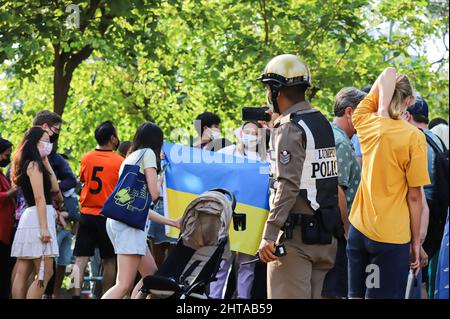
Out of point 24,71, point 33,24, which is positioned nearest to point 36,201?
point 33,24

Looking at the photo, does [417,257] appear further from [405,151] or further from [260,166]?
[260,166]

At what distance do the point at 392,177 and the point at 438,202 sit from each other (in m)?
1.46

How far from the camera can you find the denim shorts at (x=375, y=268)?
22.6ft

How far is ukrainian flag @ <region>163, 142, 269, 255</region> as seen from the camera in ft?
32.7

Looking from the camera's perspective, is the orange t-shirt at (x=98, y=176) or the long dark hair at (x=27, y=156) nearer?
the long dark hair at (x=27, y=156)

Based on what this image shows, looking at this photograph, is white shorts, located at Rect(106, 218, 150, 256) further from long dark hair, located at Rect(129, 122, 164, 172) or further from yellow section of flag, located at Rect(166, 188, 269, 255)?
yellow section of flag, located at Rect(166, 188, 269, 255)

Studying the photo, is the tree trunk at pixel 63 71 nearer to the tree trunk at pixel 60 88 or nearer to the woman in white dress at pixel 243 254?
the tree trunk at pixel 60 88

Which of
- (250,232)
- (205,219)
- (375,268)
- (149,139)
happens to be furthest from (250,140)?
(375,268)

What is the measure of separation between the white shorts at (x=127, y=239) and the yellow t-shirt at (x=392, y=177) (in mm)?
2467

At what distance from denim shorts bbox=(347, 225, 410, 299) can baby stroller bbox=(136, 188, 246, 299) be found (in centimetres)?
124

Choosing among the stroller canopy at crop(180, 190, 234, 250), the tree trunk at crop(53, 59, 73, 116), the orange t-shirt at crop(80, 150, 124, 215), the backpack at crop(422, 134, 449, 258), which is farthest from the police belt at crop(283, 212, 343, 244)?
the tree trunk at crop(53, 59, 73, 116)
